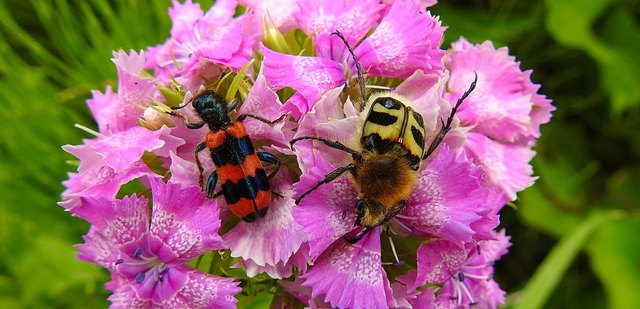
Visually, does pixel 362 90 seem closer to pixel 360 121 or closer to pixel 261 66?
pixel 360 121

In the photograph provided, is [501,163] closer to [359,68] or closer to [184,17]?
[359,68]

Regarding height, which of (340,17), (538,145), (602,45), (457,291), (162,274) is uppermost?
(340,17)

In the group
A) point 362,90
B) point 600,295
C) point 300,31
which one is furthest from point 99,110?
point 600,295

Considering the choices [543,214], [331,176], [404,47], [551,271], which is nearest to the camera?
[331,176]

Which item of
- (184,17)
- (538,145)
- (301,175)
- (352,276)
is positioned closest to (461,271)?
(352,276)

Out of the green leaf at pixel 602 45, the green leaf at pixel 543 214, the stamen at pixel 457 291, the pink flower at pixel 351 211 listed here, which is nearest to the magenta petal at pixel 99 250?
the pink flower at pixel 351 211

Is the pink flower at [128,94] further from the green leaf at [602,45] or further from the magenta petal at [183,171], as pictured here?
the green leaf at [602,45]
